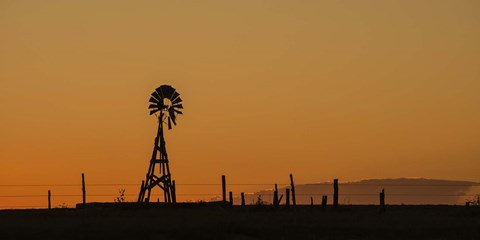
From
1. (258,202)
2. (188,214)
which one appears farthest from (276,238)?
(258,202)

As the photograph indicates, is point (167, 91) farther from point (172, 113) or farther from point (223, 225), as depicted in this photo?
point (223, 225)

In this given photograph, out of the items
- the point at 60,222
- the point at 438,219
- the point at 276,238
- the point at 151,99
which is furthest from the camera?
the point at 151,99

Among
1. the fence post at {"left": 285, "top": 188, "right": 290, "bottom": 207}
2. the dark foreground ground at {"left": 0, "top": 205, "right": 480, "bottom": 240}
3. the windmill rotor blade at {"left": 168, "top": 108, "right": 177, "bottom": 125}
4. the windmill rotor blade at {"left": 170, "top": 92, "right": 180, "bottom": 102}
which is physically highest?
the windmill rotor blade at {"left": 170, "top": 92, "right": 180, "bottom": 102}

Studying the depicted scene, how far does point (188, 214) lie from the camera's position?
5494 cm

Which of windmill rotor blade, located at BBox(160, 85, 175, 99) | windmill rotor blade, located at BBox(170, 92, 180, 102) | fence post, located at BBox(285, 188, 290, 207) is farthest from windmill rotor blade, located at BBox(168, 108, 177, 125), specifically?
fence post, located at BBox(285, 188, 290, 207)

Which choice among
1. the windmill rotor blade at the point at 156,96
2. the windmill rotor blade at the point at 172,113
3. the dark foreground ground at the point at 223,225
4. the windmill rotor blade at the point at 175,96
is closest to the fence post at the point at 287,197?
the dark foreground ground at the point at 223,225

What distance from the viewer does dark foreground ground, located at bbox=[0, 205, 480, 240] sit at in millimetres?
43375

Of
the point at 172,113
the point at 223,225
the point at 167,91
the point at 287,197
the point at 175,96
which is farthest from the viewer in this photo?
the point at 175,96

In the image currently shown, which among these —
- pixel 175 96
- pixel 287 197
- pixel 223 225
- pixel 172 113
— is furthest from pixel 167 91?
pixel 223 225

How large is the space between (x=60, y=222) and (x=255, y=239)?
9052 millimetres

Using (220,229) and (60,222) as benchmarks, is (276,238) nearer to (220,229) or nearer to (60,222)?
(220,229)

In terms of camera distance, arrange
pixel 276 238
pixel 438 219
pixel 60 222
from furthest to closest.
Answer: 1. pixel 438 219
2. pixel 60 222
3. pixel 276 238

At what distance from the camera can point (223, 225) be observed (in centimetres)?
4625

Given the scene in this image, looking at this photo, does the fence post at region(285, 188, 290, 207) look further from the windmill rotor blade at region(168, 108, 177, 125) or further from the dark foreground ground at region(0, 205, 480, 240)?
the windmill rotor blade at region(168, 108, 177, 125)
